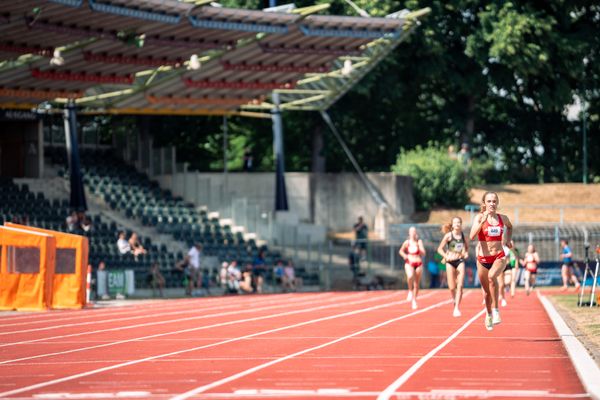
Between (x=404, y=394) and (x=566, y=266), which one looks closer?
(x=404, y=394)

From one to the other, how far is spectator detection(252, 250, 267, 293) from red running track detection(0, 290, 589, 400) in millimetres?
19141

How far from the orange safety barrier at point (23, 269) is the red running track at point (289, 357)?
14.6 feet

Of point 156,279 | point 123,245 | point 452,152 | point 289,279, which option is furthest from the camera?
point 452,152

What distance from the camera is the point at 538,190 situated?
6259 cm

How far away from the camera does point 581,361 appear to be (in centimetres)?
1423

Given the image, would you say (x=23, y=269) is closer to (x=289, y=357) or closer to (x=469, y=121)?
(x=289, y=357)

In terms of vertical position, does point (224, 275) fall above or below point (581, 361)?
above

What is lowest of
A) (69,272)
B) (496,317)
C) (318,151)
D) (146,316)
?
(146,316)

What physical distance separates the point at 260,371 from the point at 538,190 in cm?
4955

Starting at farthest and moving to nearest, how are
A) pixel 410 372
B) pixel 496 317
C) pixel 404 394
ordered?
pixel 496 317 → pixel 410 372 → pixel 404 394

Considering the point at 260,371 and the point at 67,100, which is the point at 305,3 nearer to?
the point at 67,100

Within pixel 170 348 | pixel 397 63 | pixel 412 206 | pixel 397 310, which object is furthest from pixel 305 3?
pixel 170 348

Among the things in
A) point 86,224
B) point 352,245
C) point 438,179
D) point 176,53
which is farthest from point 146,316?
point 438,179

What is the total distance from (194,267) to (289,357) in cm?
2946
